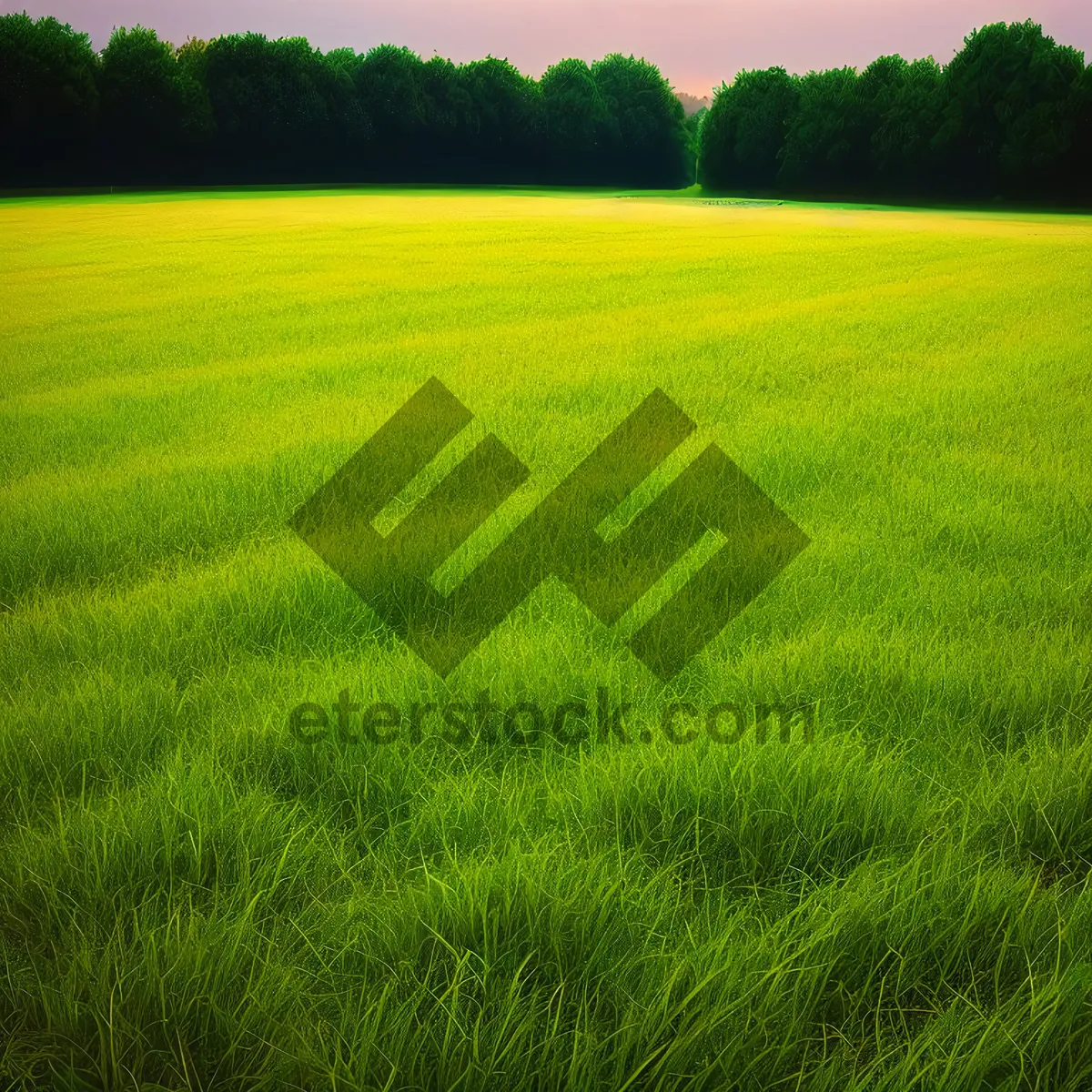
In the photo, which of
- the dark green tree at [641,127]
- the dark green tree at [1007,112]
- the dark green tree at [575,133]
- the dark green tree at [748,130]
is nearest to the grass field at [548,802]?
the dark green tree at [1007,112]

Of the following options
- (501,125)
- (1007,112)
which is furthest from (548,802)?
(501,125)

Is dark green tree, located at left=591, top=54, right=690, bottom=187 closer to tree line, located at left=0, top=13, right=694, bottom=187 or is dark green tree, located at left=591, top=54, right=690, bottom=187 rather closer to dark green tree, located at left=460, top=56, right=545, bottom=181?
tree line, located at left=0, top=13, right=694, bottom=187

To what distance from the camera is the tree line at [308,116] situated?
48.2 meters

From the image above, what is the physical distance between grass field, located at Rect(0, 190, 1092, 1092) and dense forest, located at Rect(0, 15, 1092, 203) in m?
52.5

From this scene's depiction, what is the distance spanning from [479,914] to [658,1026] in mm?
403

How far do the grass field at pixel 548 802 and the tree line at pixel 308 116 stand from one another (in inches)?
2147

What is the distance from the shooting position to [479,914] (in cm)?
164

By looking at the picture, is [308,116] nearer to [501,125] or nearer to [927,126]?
[501,125]

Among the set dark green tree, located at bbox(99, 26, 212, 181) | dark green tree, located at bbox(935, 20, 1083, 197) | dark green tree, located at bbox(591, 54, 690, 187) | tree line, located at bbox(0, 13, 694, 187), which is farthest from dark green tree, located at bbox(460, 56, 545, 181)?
dark green tree, located at bbox(935, 20, 1083, 197)

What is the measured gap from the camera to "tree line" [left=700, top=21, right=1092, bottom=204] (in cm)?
4616

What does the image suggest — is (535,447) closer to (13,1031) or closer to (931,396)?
(931,396)

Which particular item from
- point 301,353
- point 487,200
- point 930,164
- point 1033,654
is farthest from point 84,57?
point 1033,654

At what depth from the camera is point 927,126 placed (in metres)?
Answer: 51.0

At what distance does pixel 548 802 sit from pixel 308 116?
230 ft
